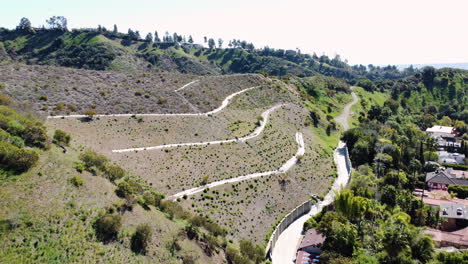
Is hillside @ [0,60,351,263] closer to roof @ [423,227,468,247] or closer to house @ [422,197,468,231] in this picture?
house @ [422,197,468,231]

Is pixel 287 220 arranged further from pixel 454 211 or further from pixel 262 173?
pixel 454 211

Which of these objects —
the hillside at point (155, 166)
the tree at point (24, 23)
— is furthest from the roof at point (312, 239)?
the tree at point (24, 23)

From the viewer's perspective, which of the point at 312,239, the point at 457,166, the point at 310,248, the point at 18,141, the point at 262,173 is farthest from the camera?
the point at 457,166

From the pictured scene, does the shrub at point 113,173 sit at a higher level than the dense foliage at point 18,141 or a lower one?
lower

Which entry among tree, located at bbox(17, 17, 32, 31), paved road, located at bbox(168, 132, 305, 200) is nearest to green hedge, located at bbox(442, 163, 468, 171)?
paved road, located at bbox(168, 132, 305, 200)

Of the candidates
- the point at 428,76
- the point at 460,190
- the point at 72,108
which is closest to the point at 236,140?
the point at 72,108

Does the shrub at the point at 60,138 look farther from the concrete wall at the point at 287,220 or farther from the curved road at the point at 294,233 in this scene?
the curved road at the point at 294,233

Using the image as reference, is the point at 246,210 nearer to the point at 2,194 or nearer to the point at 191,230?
the point at 191,230
